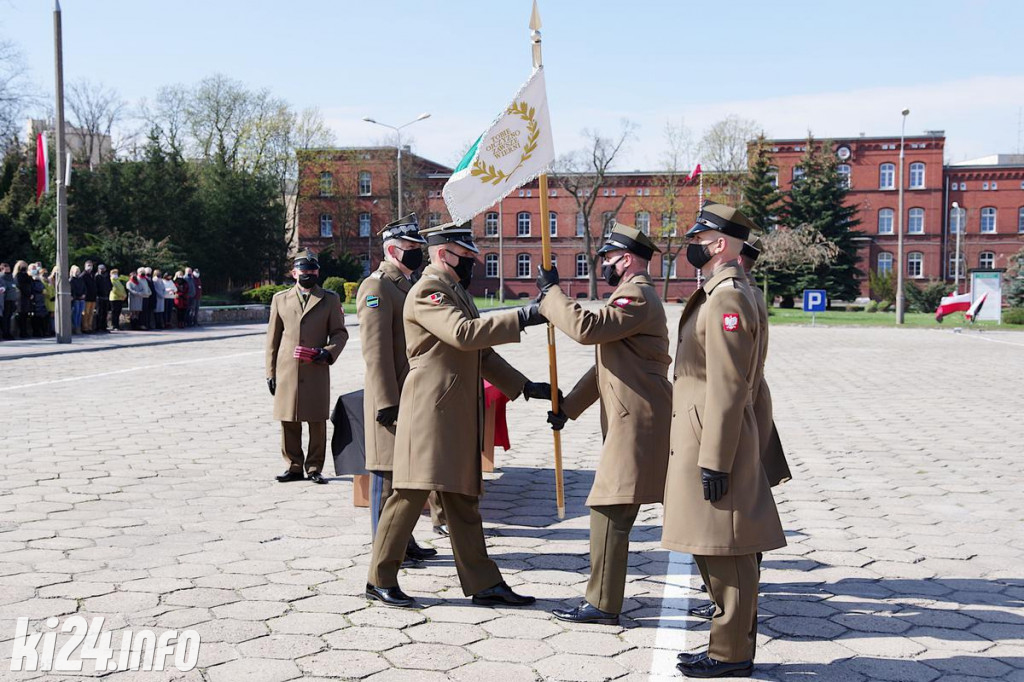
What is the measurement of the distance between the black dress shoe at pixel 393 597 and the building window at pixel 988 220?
78128mm

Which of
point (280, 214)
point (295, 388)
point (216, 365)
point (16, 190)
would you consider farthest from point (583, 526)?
point (280, 214)

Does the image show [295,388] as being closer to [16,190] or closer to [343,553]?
[343,553]

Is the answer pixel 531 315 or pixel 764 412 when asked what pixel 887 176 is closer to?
pixel 764 412

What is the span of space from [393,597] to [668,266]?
67429 mm

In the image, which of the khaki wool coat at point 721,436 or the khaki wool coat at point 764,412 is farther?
the khaki wool coat at point 764,412

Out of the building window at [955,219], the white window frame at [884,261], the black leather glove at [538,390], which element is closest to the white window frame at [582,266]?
the white window frame at [884,261]

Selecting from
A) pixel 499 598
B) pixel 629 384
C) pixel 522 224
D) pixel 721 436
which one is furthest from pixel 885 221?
pixel 721 436

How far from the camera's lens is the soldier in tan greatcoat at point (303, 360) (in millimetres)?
8234

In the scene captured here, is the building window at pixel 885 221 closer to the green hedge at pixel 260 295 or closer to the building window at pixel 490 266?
the building window at pixel 490 266

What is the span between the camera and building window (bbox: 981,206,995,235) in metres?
73.4

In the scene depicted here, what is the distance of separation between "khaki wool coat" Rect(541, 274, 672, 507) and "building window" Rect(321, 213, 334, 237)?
74.3 m

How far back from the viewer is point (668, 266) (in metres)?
71.0

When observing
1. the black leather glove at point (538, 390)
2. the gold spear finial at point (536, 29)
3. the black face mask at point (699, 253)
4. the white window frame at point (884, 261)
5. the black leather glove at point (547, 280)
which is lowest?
the black leather glove at point (538, 390)

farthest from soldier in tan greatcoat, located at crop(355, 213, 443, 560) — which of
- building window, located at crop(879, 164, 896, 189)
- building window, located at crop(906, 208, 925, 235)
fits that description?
building window, located at crop(906, 208, 925, 235)
